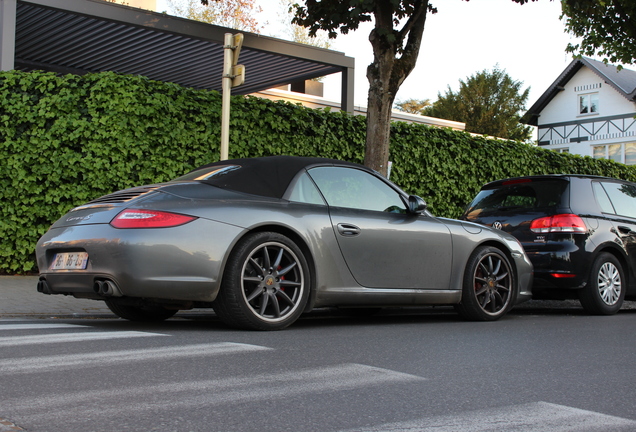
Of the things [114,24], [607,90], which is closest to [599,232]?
[114,24]

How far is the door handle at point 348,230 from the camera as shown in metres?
6.25

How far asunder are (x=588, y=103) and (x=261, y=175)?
4160 centimetres

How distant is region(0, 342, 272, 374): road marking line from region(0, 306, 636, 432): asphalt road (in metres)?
0.01

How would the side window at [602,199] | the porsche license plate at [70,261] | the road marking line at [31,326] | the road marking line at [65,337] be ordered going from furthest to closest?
the side window at [602,199] → the road marking line at [31,326] → the porsche license plate at [70,261] → the road marking line at [65,337]

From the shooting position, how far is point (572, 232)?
27.9ft

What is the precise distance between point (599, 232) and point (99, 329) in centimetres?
581

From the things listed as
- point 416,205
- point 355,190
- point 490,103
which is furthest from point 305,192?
point 490,103

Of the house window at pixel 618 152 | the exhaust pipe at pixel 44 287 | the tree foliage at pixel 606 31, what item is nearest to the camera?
the exhaust pipe at pixel 44 287

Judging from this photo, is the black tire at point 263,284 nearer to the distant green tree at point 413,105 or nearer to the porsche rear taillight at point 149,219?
the porsche rear taillight at point 149,219

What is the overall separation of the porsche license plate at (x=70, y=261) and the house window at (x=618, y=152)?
38.3m

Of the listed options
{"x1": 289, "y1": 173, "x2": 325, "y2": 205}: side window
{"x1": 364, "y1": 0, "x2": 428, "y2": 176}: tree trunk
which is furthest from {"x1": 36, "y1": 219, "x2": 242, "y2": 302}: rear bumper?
{"x1": 364, "y1": 0, "x2": 428, "y2": 176}: tree trunk

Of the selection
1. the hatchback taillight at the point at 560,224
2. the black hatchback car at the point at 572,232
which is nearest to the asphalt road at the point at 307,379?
the black hatchback car at the point at 572,232

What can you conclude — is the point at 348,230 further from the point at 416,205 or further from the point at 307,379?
the point at 307,379

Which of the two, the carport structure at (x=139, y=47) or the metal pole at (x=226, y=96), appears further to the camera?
the carport structure at (x=139, y=47)
